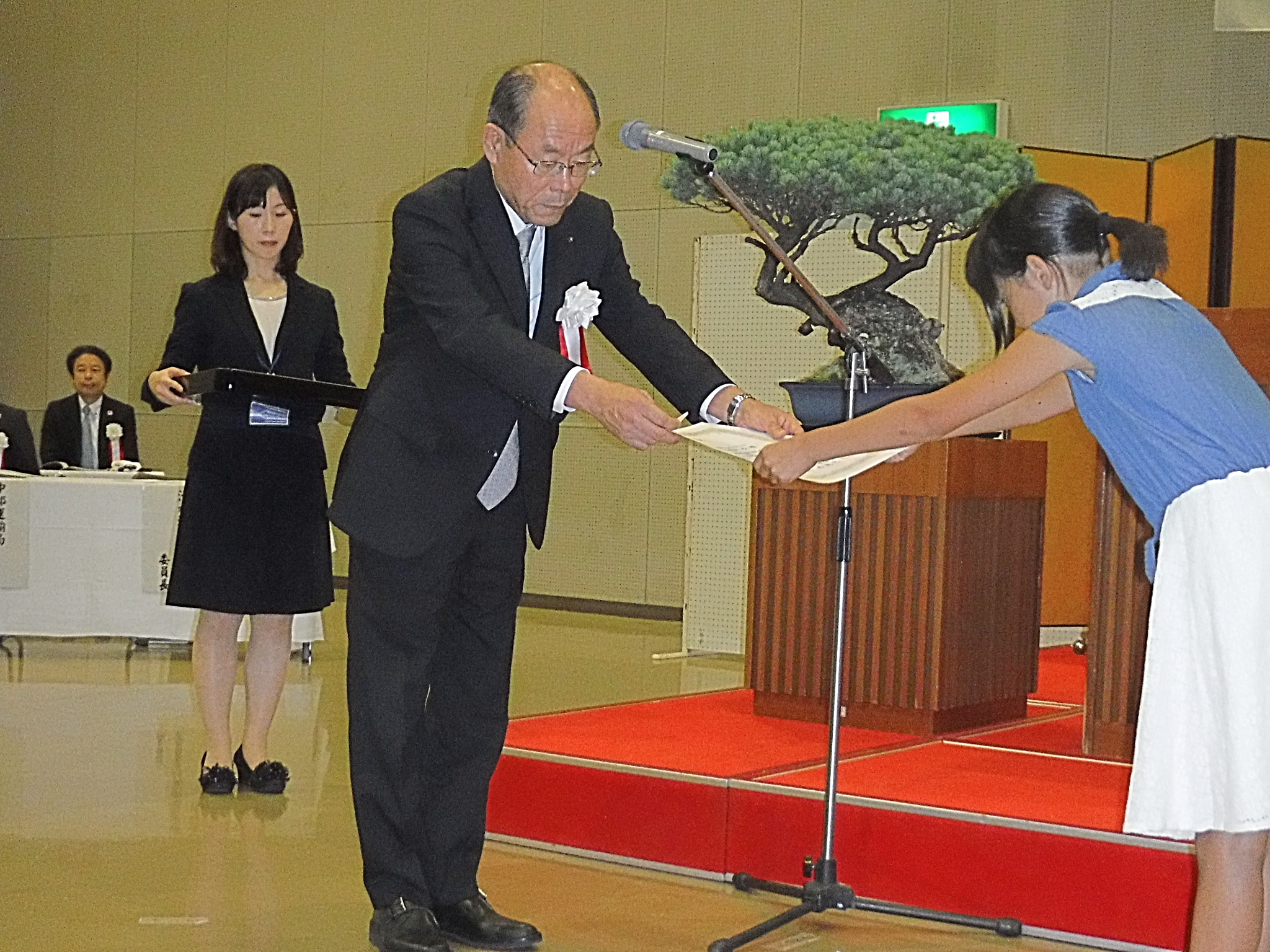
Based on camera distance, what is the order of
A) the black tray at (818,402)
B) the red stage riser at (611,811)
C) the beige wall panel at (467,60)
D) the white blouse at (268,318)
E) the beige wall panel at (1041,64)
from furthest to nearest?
the beige wall panel at (467,60) < the beige wall panel at (1041,64) < the white blouse at (268,318) < the black tray at (818,402) < the red stage riser at (611,811)

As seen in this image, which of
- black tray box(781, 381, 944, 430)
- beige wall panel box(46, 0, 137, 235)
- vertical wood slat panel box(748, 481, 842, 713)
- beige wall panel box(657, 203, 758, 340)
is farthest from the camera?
beige wall panel box(46, 0, 137, 235)

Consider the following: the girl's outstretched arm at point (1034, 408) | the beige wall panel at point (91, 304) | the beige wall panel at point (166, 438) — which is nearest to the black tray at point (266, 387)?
the girl's outstretched arm at point (1034, 408)

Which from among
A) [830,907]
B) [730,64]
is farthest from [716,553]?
[830,907]

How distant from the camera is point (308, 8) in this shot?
10.3 meters

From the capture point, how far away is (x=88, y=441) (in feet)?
25.9

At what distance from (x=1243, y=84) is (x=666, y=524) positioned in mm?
3506

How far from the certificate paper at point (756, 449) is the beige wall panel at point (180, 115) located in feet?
27.9

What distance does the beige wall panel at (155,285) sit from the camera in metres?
10.9

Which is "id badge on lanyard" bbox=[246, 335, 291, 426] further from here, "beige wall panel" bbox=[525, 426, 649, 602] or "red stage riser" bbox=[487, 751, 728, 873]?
"beige wall panel" bbox=[525, 426, 649, 602]

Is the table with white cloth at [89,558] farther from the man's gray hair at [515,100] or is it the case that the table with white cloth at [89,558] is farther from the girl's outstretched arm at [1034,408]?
the girl's outstretched arm at [1034,408]

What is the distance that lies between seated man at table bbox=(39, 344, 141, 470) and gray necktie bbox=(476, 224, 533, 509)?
5.42 metres

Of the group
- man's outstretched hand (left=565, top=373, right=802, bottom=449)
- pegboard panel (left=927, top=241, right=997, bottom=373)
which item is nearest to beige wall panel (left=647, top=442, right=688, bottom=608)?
pegboard panel (left=927, top=241, right=997, bottom=373)

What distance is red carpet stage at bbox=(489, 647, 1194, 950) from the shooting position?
3053 mm

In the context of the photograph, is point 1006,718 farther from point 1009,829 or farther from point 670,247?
point 670,247
